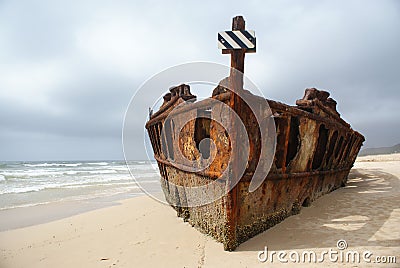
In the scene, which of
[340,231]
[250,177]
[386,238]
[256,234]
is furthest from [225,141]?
[386,238]

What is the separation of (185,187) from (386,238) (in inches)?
129

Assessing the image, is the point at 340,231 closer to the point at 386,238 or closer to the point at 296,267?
the point at 386,238

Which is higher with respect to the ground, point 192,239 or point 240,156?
point 240,156

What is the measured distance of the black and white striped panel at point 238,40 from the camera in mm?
3630

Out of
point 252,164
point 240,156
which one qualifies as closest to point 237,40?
point 240,156

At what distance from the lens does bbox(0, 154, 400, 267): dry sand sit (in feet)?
12.1

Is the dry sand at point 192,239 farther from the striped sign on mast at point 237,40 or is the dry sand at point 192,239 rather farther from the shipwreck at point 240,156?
the striped sign on mast at point 237,40

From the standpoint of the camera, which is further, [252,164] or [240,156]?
[252,164]

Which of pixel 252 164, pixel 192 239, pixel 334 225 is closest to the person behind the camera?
pixel 252 164

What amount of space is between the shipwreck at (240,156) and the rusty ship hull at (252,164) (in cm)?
1

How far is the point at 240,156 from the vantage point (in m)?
3.83

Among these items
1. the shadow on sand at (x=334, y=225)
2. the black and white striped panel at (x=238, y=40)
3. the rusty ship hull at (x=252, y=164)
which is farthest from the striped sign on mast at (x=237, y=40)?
the shadow on sand at (x=334, y=225)

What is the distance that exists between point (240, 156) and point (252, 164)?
260 mm

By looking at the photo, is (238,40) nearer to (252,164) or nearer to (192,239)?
(252,164)
